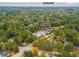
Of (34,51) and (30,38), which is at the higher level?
(30,38)

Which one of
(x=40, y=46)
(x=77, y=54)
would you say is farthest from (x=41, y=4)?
(x=77, y=54)

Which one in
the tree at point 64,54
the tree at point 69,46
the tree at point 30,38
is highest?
the tree at point 30,38

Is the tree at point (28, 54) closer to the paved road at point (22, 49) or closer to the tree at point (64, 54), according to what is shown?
the paved road at point (22, 49)

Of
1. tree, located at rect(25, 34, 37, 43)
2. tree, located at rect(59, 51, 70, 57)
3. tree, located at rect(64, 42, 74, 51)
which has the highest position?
tree, located at rect(25, 34, 37, 43)

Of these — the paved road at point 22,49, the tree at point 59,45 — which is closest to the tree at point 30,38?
the paved road at point 22,49

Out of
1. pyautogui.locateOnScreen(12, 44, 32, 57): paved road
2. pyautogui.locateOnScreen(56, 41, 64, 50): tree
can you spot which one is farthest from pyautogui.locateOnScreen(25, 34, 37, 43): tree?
pyautogui.locateOnScreen(56, 41, 64, 50): tree

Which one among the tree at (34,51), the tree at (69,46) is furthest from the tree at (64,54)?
the tree at (34,51)

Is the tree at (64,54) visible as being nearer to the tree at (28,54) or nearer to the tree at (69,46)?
the tree at (69,46)

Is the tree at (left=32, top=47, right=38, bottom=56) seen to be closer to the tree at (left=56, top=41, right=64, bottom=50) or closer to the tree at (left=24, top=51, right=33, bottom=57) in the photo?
the tree at (left=24, top=51, right=33, bottom=57)

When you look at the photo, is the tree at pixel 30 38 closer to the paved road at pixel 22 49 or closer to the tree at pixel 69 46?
the paved road at pixel 22 49

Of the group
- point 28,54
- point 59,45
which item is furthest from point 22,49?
point 59,45

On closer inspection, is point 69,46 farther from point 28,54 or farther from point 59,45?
point 28,54

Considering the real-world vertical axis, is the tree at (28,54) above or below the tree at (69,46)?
below
